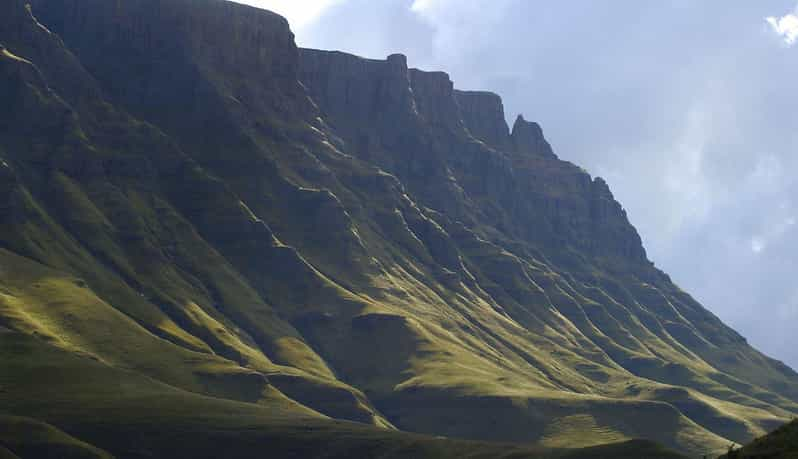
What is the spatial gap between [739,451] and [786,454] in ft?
12.7

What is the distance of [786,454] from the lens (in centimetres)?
10731

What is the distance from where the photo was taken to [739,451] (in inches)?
4306
